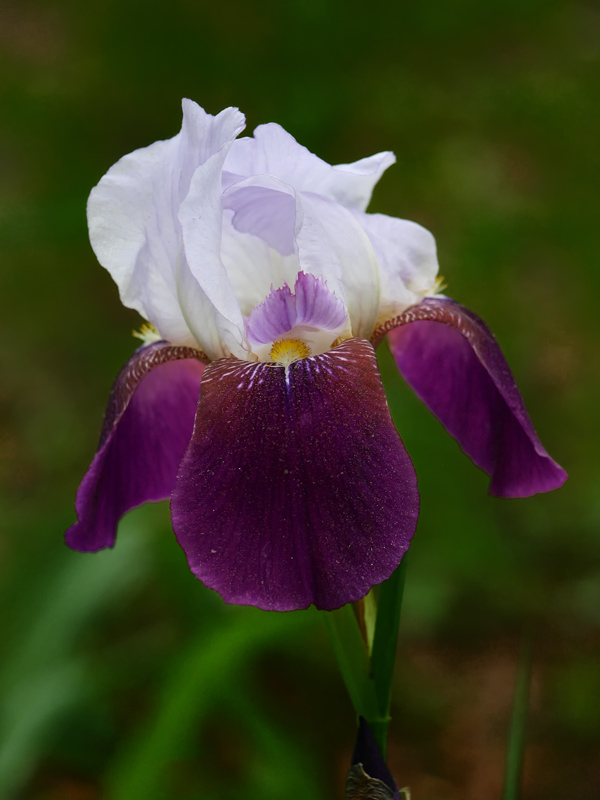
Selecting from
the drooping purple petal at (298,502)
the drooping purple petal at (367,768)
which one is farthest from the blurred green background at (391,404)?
the drooping purple petal at (298,502)

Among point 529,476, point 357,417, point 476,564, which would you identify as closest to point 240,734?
point 476,564

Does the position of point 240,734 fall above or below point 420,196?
below

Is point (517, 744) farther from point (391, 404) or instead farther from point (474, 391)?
point (391, 404)

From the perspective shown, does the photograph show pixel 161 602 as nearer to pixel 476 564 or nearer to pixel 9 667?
pixel 9 667

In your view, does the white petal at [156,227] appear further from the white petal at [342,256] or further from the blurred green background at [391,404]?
the blurred green background at [391,404]

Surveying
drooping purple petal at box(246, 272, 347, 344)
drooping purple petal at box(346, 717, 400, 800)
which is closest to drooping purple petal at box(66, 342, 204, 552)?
drooping purple petal at box(246, 272, 347, 344)

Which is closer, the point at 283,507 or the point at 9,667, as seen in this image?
the point at 283,507
